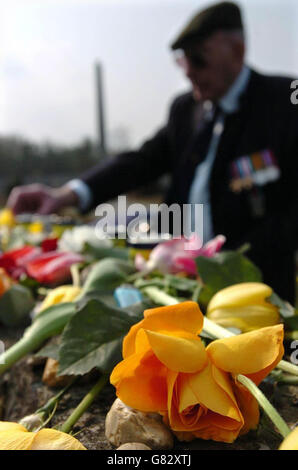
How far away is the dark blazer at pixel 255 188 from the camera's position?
5.41 feet

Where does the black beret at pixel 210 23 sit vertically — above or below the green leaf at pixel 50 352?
above

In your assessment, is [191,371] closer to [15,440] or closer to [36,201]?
[15,440]

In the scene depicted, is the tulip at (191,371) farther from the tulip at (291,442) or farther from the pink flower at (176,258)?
the pink flower at (176,258)

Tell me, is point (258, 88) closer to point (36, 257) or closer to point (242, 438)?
point (36, 257)

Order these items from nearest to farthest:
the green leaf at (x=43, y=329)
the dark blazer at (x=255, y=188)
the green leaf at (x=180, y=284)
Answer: the green leaf at (x=43, y=329) → the green leaf at (x=180, y=284) → the dark blazer at (x=255, y=188)

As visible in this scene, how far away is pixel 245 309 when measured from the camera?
44cm

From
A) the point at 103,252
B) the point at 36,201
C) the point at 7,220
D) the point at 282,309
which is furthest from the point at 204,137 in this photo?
the point at 282,309

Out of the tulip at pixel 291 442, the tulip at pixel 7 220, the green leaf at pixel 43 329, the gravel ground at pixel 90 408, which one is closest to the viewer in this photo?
the tulip at pixel 291 442

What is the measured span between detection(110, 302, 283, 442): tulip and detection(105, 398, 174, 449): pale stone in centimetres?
2

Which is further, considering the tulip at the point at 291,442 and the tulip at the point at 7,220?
the tulip at the point at 7,220

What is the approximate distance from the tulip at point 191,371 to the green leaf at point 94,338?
0.08 m

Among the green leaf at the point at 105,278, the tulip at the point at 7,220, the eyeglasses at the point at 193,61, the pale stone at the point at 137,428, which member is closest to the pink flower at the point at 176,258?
the green leaf at the point at 105,278

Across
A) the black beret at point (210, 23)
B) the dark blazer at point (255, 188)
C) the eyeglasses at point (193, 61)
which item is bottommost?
the dark blazer at point (255, 188)

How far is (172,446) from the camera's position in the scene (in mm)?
345
